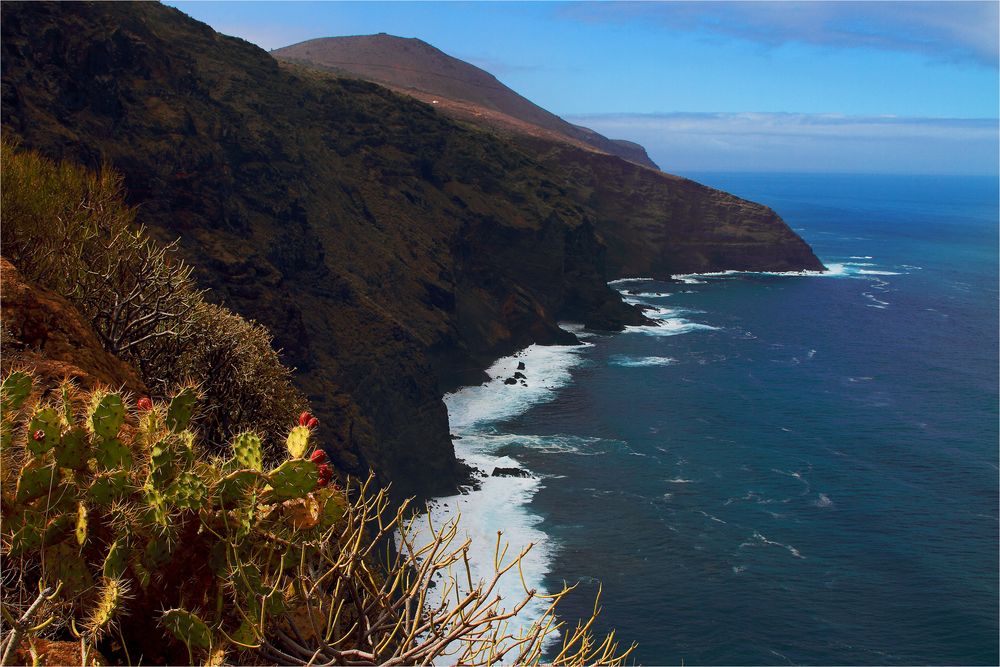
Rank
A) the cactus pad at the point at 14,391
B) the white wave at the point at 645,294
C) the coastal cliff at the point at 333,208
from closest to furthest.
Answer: the cactus pad at the point at 14,391
the coastal cliff at the point at 333,208
the white wave at the point at 645,294

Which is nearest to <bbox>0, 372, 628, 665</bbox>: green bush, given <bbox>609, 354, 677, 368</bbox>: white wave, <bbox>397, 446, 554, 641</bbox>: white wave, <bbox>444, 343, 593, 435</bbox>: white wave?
<bbox>397, 446, 554, 641</bbox>: white wave

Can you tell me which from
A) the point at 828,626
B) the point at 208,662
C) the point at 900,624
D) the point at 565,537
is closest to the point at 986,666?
the point at 900,624

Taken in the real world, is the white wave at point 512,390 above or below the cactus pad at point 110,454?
below

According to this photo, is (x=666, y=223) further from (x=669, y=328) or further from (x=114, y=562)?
(x=114, y=562)

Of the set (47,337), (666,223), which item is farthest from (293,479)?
(666,223)

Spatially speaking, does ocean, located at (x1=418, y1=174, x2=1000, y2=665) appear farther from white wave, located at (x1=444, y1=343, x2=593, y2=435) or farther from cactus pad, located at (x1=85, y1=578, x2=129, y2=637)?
cactus pad, located at (x1=85, y1=578, x2=129, y2=637)

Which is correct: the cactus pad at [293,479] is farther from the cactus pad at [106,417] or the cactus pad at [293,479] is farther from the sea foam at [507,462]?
the sea foam at [507,462]

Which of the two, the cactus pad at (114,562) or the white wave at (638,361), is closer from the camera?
the cactus pad at (114,562)

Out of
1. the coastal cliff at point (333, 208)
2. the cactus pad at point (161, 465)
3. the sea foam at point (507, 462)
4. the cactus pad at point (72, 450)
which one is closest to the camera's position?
the cactus pad at point (161, 465)

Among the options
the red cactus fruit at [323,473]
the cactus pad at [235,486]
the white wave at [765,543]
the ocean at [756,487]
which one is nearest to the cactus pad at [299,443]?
the red cactus fruit at [323,473]
